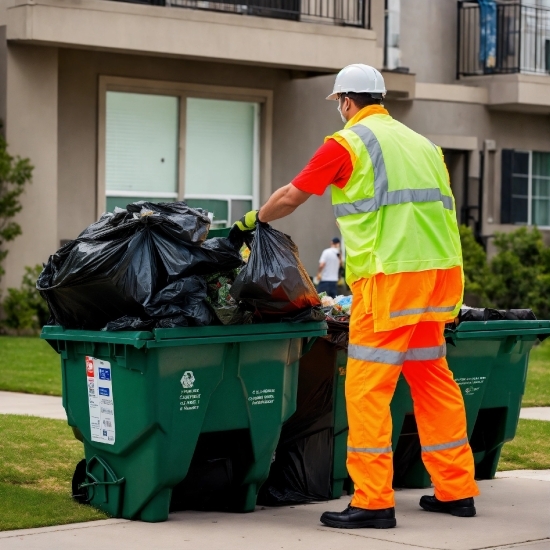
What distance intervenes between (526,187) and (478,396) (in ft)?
58.0

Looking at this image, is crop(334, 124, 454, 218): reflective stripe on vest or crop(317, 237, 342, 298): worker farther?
crop(317, 237, 342, 298): worker

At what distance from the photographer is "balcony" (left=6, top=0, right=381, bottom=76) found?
1683 cm

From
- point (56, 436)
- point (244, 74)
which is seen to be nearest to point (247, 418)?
point (56, 436)

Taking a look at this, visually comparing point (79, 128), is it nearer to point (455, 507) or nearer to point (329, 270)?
point (329, 270)

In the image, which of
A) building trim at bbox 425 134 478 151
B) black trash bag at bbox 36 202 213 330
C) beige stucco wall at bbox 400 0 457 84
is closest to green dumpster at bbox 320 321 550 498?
black trash bag at bbox 36 202 213 330

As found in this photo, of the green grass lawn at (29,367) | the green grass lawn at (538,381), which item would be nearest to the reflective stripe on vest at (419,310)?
the green grass lawn at (538,381)

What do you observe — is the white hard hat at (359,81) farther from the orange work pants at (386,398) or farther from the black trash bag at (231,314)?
the black trash bag at (231,314)

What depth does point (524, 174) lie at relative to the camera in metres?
24.4

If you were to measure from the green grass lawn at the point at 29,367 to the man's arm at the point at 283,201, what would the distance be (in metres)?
5.20

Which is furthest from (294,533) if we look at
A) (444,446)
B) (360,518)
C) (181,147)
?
(181,147)

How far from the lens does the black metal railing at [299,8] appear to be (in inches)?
725

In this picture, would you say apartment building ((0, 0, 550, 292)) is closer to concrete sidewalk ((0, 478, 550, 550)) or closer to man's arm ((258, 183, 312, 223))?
man's arm ((258, 183, 312, 223))

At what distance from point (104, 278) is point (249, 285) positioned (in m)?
0.66

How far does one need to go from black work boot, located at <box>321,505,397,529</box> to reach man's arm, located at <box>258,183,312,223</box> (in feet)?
4.59
